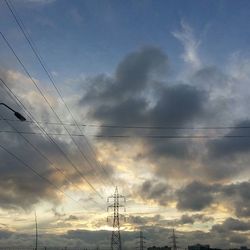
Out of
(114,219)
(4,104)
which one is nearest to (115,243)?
(114,219)

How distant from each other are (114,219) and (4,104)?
8009cm

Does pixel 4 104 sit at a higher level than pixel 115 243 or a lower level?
higher

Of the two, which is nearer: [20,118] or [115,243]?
[20,118]

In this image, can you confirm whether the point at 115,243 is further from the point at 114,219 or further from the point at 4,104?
the point at 4,104

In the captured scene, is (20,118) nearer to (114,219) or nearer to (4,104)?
(4,104)

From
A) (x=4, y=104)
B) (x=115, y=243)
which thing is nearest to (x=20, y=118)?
(x=4, y=104)

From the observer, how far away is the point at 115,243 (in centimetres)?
10744

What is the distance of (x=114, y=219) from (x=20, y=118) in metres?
81.5

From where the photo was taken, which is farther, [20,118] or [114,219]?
[114,219]

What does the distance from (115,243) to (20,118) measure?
264 feet

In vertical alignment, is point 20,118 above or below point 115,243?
above

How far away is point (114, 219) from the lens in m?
111

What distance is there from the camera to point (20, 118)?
34.6 m
